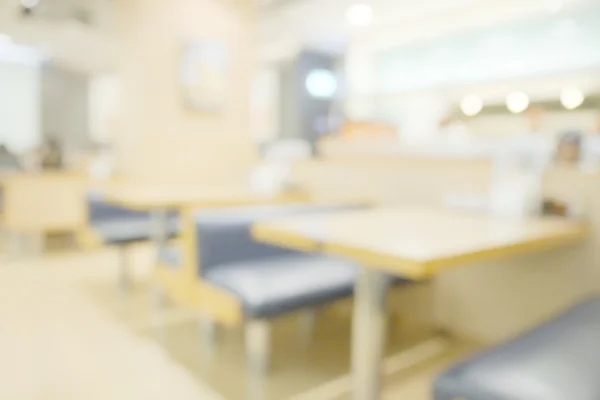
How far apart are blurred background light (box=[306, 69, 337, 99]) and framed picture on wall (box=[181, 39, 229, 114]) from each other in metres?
3.62

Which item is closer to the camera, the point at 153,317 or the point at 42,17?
the point at 153,317

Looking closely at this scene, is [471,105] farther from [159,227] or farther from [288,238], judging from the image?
[288,238]

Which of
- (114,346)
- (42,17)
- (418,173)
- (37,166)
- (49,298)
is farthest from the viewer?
(37,166)

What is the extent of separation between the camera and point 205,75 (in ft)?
13.1

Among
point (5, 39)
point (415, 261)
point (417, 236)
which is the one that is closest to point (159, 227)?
point (417, 236)

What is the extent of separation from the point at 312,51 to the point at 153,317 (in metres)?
5.59

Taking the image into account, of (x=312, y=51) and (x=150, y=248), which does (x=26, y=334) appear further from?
(x=312, y=51)

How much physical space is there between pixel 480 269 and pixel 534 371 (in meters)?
1.30

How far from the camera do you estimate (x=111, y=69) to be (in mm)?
4887

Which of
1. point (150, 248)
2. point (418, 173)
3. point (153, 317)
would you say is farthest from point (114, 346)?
point (150, 248)

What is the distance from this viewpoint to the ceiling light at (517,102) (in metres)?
4.36

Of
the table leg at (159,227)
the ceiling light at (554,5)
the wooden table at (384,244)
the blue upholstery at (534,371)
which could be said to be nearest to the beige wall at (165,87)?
the table leg at (159,227)

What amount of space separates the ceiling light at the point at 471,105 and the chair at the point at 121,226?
3094 millimetres

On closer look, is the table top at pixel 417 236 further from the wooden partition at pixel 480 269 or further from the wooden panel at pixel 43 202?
the wooden panel at pixel 43 202
